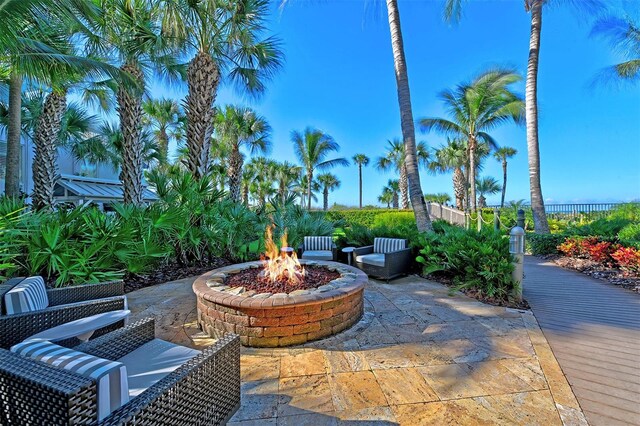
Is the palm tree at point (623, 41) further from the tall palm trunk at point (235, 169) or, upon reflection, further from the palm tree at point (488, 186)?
the palm tree at point (488, 186)

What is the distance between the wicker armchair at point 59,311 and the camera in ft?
6.67

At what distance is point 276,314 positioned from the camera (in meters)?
2.97

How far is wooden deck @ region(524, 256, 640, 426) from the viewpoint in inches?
84.2

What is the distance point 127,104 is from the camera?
8.08 metres

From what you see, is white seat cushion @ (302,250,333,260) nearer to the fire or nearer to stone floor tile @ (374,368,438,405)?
the fire

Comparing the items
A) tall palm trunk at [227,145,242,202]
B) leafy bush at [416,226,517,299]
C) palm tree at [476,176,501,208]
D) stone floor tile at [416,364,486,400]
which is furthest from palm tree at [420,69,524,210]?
palm tree at [476,176,501,208]

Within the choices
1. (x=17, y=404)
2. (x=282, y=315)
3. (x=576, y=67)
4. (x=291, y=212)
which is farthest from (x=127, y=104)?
(x=576, y=67)

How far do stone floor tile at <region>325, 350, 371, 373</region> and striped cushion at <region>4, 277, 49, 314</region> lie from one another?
105 inches

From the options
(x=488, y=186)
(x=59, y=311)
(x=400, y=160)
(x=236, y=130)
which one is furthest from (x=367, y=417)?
(x=488, y=186)

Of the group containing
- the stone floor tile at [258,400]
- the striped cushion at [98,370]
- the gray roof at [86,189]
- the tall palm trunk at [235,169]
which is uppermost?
the tall palm trunk at [235,169]

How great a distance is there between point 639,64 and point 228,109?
18.1 metres

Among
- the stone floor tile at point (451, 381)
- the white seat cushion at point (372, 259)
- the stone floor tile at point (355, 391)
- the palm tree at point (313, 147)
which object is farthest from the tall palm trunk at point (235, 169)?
the stone floor tile at point (451, 381)

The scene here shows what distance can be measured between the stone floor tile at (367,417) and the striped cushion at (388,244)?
174 inches

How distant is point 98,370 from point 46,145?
10.8 m
